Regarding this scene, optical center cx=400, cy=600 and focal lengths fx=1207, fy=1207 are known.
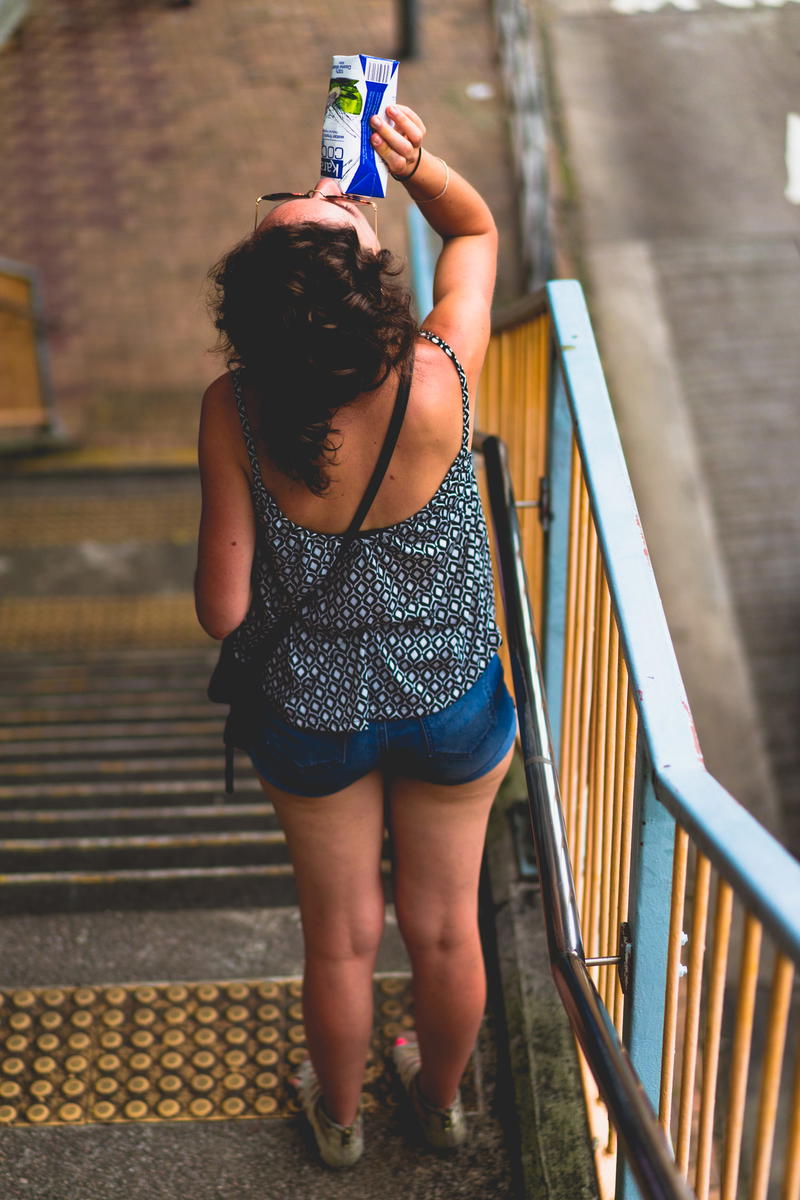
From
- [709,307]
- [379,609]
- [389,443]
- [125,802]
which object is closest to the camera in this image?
[389,443]

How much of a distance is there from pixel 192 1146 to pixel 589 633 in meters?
1.14

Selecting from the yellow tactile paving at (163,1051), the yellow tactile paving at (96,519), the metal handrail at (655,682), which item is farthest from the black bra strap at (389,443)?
the yellow tactile paving at (96,519)

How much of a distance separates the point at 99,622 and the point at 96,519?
1078 mm

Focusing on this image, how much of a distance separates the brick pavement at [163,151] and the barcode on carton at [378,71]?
6.11 metres

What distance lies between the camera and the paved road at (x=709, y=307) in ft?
21.3

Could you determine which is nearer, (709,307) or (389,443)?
(389,443)

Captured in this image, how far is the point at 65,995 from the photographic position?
242 centimetres

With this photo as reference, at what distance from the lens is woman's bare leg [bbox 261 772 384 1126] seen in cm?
179

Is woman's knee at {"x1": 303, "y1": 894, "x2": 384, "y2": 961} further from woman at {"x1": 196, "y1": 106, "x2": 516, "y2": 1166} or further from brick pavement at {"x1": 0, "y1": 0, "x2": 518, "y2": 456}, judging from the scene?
brick pavement at {"x1": 0, "y1": 0, "x2": 518, "y2": 456}

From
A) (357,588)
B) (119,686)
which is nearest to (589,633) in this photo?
(357,588)

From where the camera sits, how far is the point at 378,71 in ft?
5.66

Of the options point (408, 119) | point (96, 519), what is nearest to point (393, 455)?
point (408, 119)

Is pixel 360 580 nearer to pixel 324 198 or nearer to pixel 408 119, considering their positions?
pixel 324 198

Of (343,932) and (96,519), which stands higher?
(343,932)
